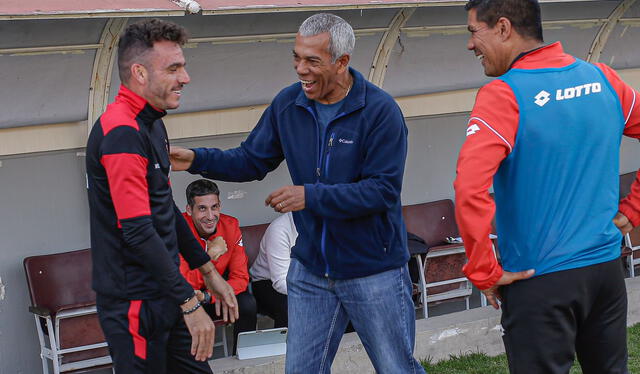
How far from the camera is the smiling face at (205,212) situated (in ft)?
19.0

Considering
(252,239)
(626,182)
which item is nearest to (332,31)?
(252,239)

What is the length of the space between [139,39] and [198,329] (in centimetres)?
108

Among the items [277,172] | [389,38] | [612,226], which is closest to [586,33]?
[389,38]

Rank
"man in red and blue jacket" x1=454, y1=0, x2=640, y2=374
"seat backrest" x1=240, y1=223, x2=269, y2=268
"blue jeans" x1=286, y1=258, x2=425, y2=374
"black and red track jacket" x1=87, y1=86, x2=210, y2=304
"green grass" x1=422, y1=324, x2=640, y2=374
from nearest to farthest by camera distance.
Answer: "man in red and blue jacket" x1=454, y1=0, x2=640, y2=374, "black and red track jacket" x1=87, y1=86, x2=210, y2=304, "blue jeans" x1=286, y1=258, x2=425, y2=374, "green grass" x1=422, y1=324, x2=640, y2=374, "seat backrest" x1=240, y1=223, x2=269, y2=268

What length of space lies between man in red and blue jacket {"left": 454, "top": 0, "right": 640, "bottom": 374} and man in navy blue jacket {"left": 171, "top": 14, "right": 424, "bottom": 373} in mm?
597

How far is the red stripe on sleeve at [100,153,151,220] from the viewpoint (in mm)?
3309

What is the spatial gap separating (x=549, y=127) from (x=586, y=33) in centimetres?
440

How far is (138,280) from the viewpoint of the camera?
350 centimetres

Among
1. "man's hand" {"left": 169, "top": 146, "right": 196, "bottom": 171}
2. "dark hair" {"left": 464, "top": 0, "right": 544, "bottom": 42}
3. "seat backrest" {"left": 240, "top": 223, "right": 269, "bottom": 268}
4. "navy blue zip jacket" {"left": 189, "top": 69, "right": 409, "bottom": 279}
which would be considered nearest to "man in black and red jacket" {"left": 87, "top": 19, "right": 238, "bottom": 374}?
"man's hand" {"left": 169, "top": 146, "right": 196, "bottom": 171}

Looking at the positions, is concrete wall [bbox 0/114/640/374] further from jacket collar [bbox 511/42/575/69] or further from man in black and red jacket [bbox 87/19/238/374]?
jacket collar [bbox 511/42/575/69]

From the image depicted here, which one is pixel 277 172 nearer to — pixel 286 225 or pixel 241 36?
pixel 286 225

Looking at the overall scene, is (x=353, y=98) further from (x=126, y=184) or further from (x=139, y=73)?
(x=126, y=184)

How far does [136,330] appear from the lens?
354 centimetres


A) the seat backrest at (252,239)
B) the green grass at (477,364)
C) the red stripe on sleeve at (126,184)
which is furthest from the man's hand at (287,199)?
the seat backrest at (252,239)
